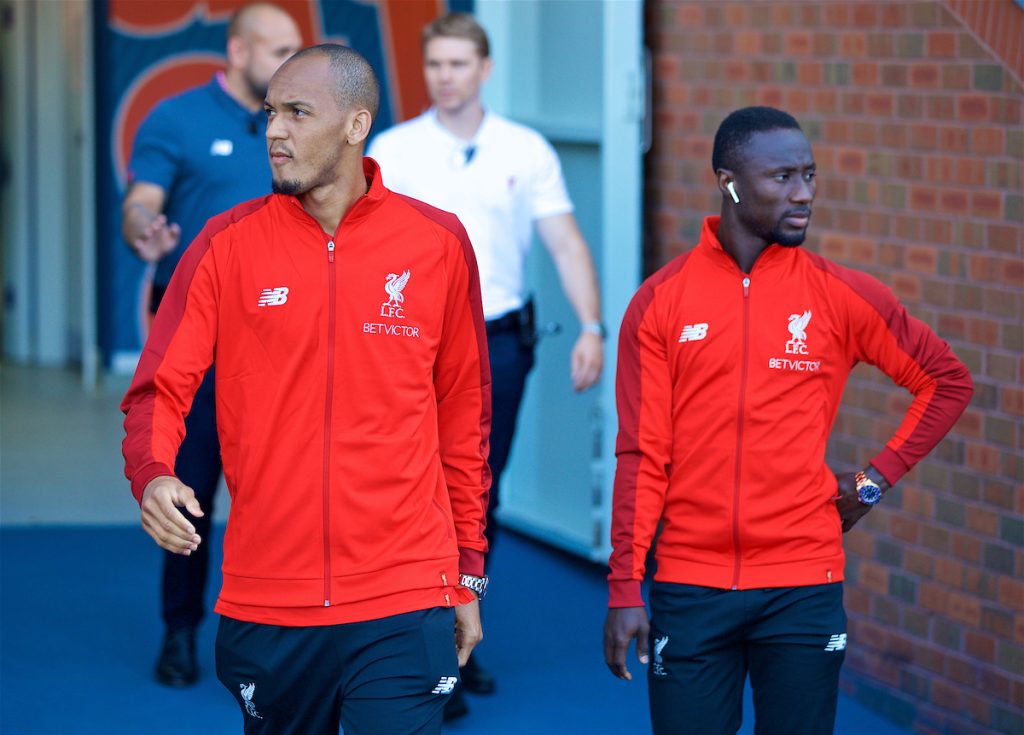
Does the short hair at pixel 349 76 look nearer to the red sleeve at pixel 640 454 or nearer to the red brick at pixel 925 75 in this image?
the red sleeve at pixel 640 454

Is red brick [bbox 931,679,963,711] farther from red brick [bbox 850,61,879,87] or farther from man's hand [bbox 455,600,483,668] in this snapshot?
man's hand [bbox 455,600,483,668]

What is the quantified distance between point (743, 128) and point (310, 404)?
3.99 feet

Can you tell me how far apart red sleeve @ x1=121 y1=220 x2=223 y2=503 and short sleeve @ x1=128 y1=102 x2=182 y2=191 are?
191cm

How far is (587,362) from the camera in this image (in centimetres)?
513

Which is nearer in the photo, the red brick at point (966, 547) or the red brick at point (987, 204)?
the red brick at point (987, 204)

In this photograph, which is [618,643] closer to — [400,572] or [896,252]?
[400,572]

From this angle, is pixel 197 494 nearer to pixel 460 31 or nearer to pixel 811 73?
pixel 460 31

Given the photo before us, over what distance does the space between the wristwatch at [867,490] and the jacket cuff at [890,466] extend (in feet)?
0.15

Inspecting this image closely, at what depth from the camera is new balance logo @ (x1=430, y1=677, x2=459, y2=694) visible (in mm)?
3100

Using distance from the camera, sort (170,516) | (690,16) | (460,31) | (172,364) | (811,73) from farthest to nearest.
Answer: (690,16), (811,73), (460,31), (172,364), (170,516)

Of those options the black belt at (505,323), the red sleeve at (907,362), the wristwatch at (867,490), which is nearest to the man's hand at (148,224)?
the black belt at (505,323)

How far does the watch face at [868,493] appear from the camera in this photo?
3.55 m

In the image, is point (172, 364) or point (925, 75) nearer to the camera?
point (172, 364)

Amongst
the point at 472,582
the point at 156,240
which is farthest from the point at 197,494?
the point at 472,582
